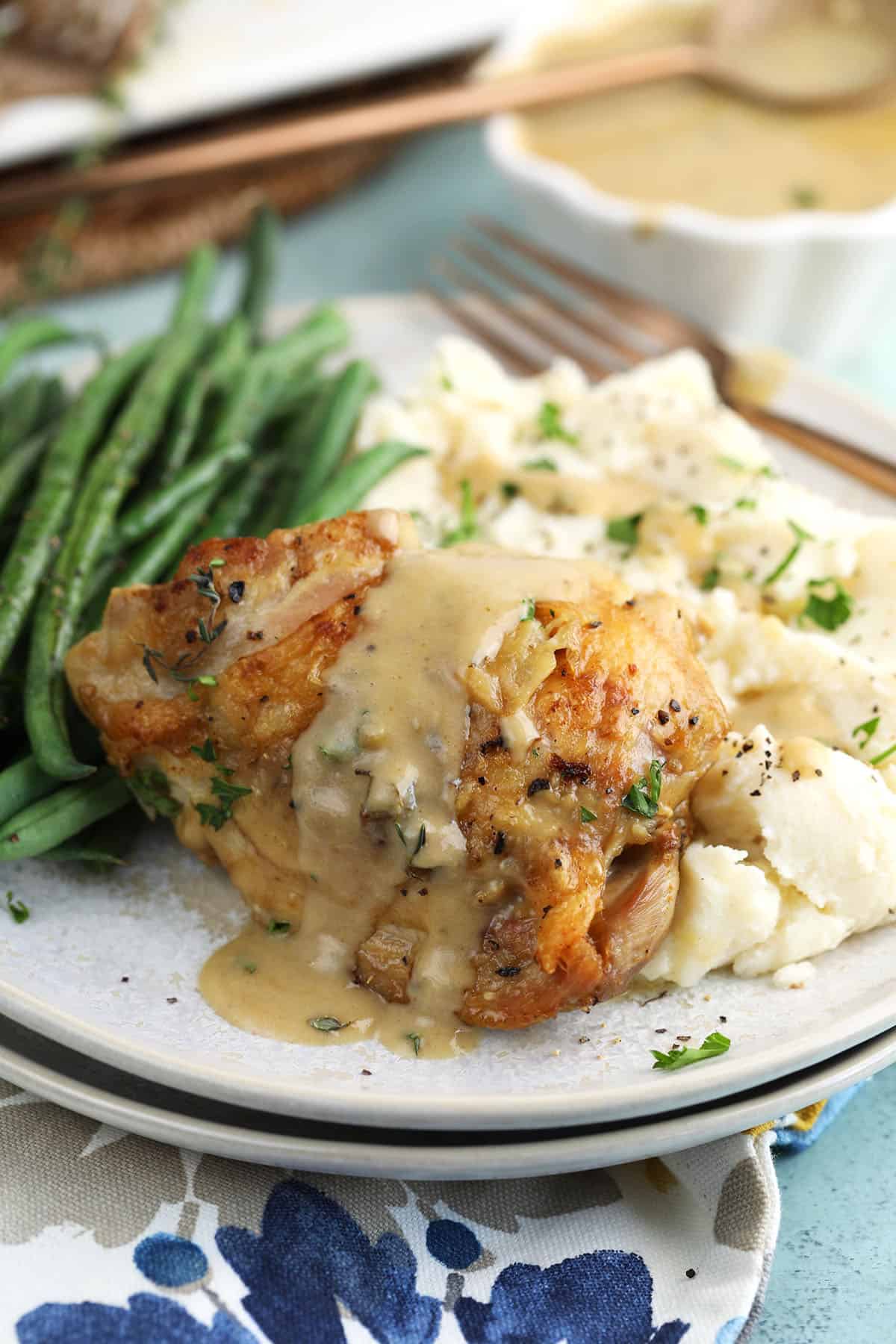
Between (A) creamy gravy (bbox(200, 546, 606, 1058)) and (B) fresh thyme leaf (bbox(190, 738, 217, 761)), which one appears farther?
(B) fresh thyme leaf (bbox(190, 738, 217, 761))

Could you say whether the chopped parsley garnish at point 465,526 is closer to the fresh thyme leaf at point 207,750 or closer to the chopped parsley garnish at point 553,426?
the chopped parsley garnish at point 553,426

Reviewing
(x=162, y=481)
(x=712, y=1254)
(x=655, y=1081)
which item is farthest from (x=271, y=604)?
(x=712, y=1254)

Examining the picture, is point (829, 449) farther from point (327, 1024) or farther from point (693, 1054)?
point (327, 1024)

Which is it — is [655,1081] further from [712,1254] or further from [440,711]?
[440,711]

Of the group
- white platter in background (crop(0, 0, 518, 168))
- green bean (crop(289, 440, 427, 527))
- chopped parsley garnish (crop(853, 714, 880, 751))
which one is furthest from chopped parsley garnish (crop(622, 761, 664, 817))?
white platter in background (crop(0, 0, 518, 168))

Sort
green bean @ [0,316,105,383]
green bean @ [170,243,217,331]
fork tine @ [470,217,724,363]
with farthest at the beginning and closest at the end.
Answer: fork tine @ [470,217,724,363], green bean @ [170,243,217,331], green bean @ [0,316,105,383]

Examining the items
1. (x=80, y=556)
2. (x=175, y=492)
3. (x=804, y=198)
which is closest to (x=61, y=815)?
(x=80, y=556)

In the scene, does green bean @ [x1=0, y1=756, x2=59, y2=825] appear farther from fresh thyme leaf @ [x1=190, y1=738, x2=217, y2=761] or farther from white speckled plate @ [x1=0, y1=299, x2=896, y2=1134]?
fresh thyme leaf @ [x1=190, y1=738, x2=217, y2=761]

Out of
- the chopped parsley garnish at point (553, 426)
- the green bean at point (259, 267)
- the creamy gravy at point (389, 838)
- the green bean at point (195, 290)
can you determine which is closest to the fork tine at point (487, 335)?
the green bean at point (259, 267)
